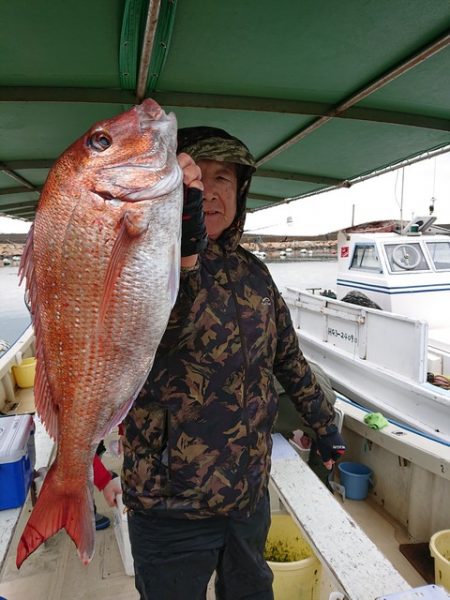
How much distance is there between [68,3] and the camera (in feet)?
6.29

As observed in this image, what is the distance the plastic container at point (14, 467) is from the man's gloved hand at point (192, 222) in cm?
206

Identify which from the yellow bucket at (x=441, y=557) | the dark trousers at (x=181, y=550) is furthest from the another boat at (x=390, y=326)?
the dark trousers at (x=181, y=550)

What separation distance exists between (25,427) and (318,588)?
2202mm

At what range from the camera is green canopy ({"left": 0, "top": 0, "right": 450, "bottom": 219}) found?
206 cm

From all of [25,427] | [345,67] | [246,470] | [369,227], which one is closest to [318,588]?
[246,470]

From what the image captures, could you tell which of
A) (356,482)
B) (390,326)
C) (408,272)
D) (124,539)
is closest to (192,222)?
(124,539)

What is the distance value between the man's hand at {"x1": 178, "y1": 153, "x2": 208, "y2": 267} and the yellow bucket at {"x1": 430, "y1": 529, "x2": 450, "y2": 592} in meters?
2.88

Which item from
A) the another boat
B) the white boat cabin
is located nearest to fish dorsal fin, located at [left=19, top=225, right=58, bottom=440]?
the another boat

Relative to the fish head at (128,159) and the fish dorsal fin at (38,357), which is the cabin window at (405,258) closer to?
the fish head at (128,159)

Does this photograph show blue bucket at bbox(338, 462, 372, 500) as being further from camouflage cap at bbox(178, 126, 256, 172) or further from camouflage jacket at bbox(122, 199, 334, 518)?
camouflage cap at bbox(178, 126, 256, 172)

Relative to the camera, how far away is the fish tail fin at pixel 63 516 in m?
1.31

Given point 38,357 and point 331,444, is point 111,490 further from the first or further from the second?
point 38,357

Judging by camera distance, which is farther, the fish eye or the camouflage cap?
the camouflage cap

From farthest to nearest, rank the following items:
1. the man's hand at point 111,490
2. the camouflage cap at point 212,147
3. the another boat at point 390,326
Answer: the another boat at point 390,326
the man's hand at point 111,490
the camouflage cap at point 212,147
